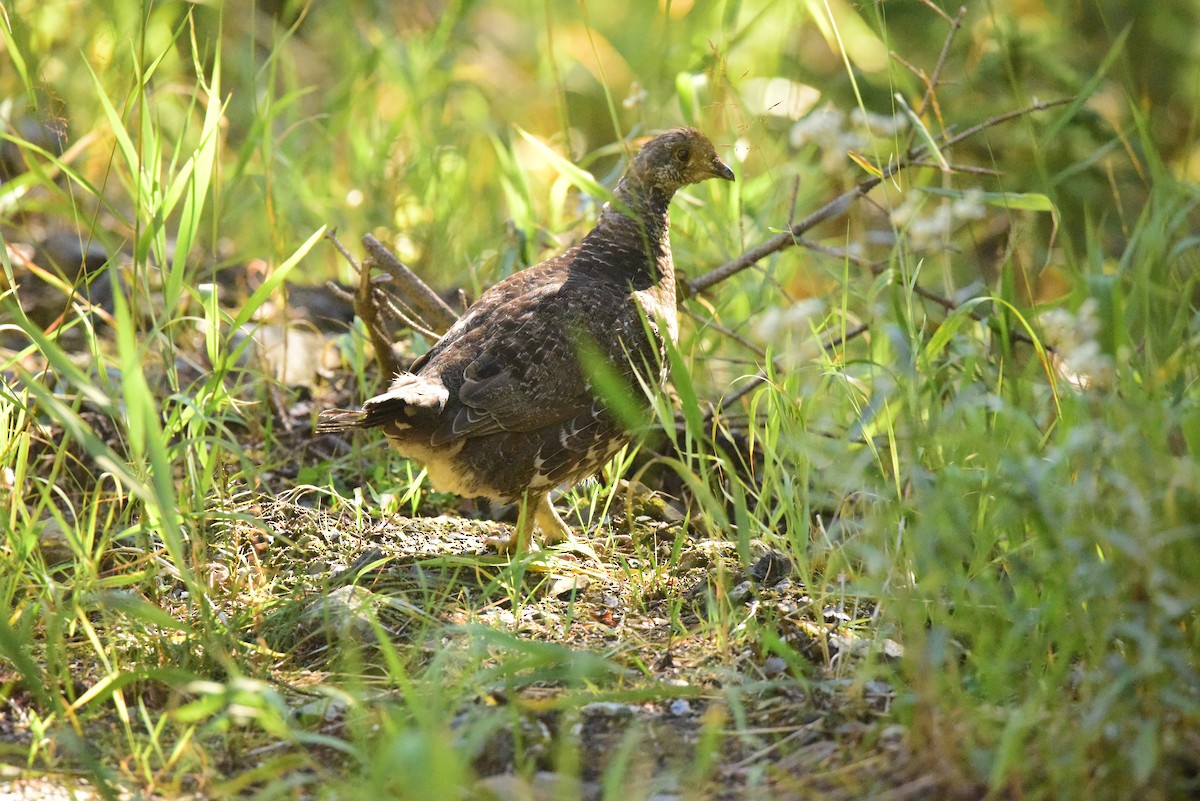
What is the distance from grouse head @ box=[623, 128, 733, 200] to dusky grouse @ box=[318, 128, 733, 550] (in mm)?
501

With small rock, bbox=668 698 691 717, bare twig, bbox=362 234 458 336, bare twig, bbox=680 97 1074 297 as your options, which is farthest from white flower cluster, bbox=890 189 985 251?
bare twig, bbox=362 234 458 336

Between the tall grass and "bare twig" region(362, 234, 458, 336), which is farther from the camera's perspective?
"bare twig" region(362, 234, 458, 336)

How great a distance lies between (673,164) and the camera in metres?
4.61

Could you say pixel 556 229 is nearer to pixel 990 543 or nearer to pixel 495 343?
pixel 495 343

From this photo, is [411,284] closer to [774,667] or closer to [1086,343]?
[774,667]

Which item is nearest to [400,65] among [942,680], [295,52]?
[295,52]

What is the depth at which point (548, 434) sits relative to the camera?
4.11m

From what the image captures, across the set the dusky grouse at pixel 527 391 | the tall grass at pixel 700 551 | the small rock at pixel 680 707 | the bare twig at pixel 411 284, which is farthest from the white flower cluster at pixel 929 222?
the bare twig at pixel 411 284

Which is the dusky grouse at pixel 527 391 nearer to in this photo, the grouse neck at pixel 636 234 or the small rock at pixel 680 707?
the grouse neck at pixel 636 234

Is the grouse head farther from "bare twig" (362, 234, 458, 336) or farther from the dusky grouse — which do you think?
"bare twig" (362, 234, 458, 336)

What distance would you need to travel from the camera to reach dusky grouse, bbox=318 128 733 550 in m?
4.00

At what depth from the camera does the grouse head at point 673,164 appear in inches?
179

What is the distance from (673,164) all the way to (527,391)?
1160 millimetres

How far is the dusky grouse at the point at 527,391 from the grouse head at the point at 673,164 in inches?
19.7
